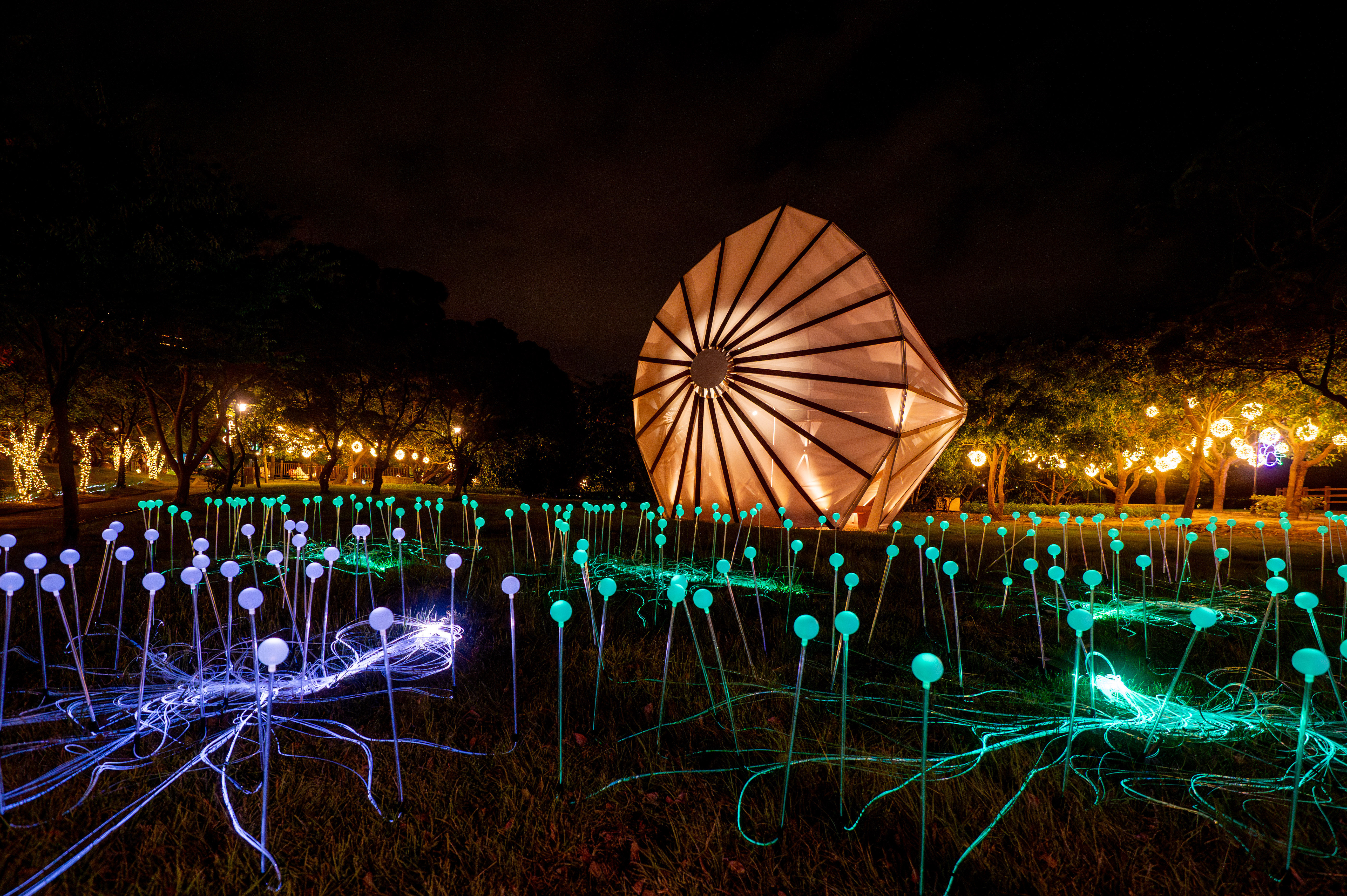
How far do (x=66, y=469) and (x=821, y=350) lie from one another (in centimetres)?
1298

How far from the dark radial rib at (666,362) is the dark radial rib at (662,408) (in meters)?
0.37

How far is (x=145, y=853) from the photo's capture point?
1934mm

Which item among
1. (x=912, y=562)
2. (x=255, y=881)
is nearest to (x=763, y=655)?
(x=255, y=881)

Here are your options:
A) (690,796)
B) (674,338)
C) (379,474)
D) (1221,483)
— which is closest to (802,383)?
(674,338)

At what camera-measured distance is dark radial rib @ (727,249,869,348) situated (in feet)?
34.3

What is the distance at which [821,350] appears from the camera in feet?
34.1

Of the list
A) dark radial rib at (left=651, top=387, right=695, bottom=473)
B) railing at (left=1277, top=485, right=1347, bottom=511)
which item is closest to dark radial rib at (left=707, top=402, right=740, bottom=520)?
dark radial rib at (left=651, top=387, right=695, bottom=473)

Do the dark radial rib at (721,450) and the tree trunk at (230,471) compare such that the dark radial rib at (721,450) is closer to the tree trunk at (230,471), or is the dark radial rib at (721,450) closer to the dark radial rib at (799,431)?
the dark radial rib at (799,431)

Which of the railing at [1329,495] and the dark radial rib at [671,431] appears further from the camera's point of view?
the railing at [1329,495]

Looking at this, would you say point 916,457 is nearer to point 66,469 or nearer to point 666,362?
point 666,362

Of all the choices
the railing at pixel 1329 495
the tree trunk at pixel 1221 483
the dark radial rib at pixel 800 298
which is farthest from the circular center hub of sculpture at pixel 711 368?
the railing at pixel 1329 495

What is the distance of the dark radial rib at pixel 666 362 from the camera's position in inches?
472

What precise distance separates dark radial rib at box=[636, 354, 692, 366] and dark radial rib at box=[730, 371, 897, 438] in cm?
125

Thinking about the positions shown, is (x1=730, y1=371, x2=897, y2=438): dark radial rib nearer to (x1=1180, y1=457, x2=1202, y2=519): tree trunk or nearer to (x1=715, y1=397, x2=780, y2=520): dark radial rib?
(x1=715, y1=397, x2=780, y2=520): dark radial rib
